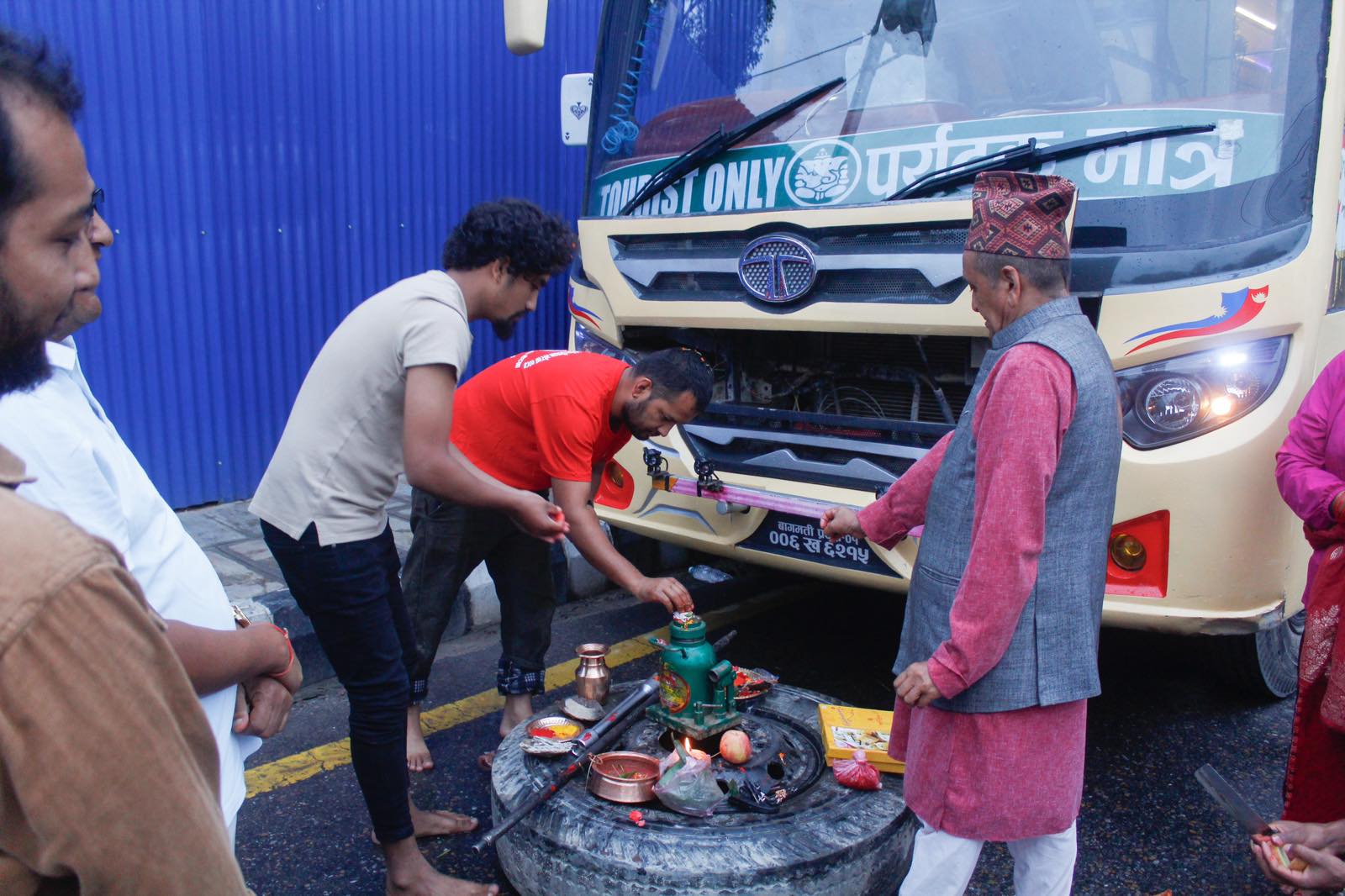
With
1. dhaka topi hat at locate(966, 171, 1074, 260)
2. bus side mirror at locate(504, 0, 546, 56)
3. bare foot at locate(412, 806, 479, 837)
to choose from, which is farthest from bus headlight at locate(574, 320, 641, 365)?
dhaka topi hat at locate(966, 171, 1074, 260)

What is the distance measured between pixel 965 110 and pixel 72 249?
3.10 metres

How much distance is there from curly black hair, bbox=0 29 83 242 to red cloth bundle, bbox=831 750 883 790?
2242mm

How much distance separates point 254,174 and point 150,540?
4.61 metres

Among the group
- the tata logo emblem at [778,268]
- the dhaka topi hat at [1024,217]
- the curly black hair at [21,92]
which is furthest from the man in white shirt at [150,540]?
the tata logo emblem at [778,268]

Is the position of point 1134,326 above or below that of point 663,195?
below

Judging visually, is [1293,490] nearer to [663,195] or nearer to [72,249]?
[663,195]

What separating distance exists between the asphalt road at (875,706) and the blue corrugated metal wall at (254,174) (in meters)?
2.13

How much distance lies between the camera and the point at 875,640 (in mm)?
4434

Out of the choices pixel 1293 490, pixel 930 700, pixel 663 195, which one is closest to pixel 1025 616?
pixel 930 700

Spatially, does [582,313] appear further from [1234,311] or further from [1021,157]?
[1234,311]

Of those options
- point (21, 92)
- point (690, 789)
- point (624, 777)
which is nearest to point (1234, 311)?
point (690, 789)

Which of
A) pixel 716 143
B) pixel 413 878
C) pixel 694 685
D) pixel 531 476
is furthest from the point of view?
pixel 716 143

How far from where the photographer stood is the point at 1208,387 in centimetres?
287

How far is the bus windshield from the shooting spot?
3006mm
